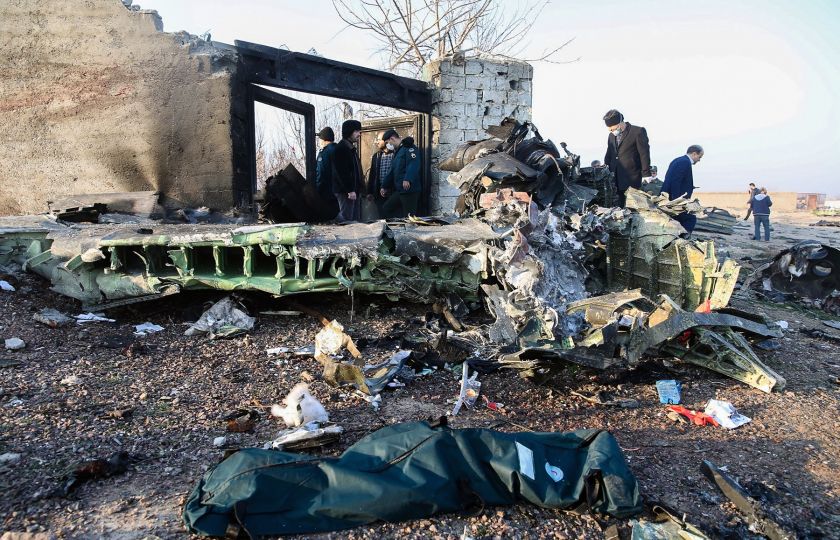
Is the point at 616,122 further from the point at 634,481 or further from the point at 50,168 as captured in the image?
the point at 50,168

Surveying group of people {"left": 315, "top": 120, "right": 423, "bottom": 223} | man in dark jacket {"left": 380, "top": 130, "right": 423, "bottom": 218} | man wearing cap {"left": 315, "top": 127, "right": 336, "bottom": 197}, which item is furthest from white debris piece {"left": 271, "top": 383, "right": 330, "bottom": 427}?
man in dark jacket {"left": 380, "top": 130, "right": 423, "bottom": 218}

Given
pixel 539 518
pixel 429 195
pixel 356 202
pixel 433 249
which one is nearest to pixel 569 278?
pixel 433 249

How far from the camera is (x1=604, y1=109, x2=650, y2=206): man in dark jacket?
693cm

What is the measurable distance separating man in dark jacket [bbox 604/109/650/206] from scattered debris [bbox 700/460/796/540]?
4975 mm

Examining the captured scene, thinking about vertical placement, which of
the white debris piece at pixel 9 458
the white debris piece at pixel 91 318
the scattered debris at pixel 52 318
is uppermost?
the scattered debris at pixel 52 318

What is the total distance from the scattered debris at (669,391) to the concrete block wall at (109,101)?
561 cm

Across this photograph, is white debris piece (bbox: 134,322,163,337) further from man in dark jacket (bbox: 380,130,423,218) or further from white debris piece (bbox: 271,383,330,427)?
man in dark jacket (bbox: 380,130,423,218)

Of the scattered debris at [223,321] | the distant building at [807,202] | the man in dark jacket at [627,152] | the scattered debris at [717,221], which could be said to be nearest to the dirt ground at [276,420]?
the scattered debris at [223,321]

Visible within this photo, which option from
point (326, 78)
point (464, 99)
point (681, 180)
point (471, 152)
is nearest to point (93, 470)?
point (471, 152)

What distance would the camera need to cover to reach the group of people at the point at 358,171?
7.72 metres

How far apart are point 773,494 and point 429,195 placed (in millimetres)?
7795

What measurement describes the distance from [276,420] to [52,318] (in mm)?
2654

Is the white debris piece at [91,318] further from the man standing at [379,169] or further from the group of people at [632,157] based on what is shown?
the group of people at [632,157]

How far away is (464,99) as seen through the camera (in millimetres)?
9727
